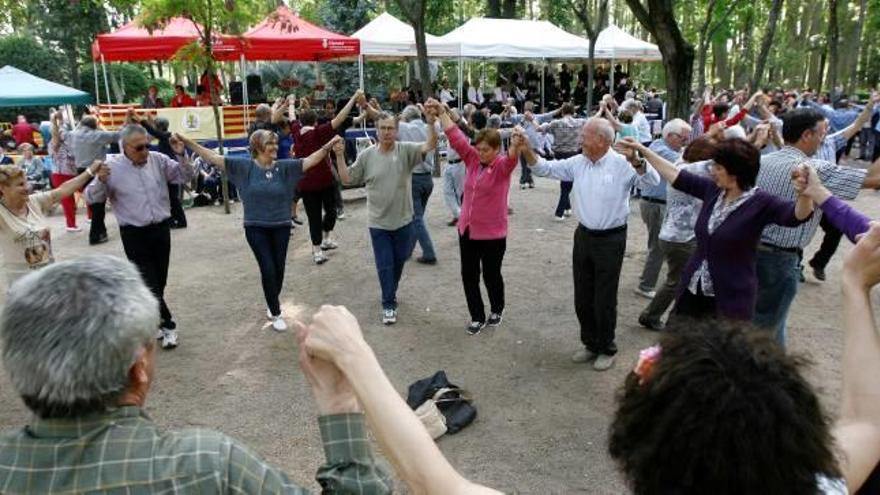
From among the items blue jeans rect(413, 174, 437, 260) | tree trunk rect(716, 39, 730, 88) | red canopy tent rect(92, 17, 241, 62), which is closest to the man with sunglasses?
blue jeans rect(413, 174, 437, 260)

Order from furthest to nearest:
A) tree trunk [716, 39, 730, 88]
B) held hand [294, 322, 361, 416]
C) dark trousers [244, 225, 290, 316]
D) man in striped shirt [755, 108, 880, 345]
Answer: tree trunk [716, 39, 730, 88] < dark trousers [244, 225, 290, 316] < man in striped shirt [755, 108, 880, 345] < held hand [294, 322, 361, 416]

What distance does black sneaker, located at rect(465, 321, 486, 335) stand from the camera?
5996 millimetres

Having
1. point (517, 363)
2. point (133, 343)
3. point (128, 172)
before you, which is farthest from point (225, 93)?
point (133, 343)

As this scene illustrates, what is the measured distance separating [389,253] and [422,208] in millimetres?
2115

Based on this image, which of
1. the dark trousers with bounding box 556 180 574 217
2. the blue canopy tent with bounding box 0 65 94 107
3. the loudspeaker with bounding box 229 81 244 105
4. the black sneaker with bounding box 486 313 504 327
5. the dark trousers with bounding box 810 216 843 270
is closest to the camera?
the black sneaker with bounding box 486 313 504 327

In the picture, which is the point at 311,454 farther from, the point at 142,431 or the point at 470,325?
the point at 142,431

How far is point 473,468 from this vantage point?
3926mm

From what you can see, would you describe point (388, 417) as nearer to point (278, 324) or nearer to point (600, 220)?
point (600, 220)

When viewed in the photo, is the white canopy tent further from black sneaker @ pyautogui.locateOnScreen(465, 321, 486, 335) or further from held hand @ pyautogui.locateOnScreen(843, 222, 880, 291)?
held hand @ pyautogui.locateOnScreen(843, 222, 880, 291)

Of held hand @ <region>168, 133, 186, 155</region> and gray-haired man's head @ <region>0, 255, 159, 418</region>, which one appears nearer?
gray-haired man's head @ <region>0, 255, 159, 418</region>

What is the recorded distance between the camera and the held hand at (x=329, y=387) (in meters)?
1.47

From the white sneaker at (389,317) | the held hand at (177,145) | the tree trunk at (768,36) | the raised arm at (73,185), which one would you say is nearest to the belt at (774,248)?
the white sneaker at (389,317)

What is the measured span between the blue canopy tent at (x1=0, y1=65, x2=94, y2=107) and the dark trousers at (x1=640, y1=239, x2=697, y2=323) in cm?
1456

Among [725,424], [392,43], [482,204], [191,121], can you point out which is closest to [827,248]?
[482,204]
